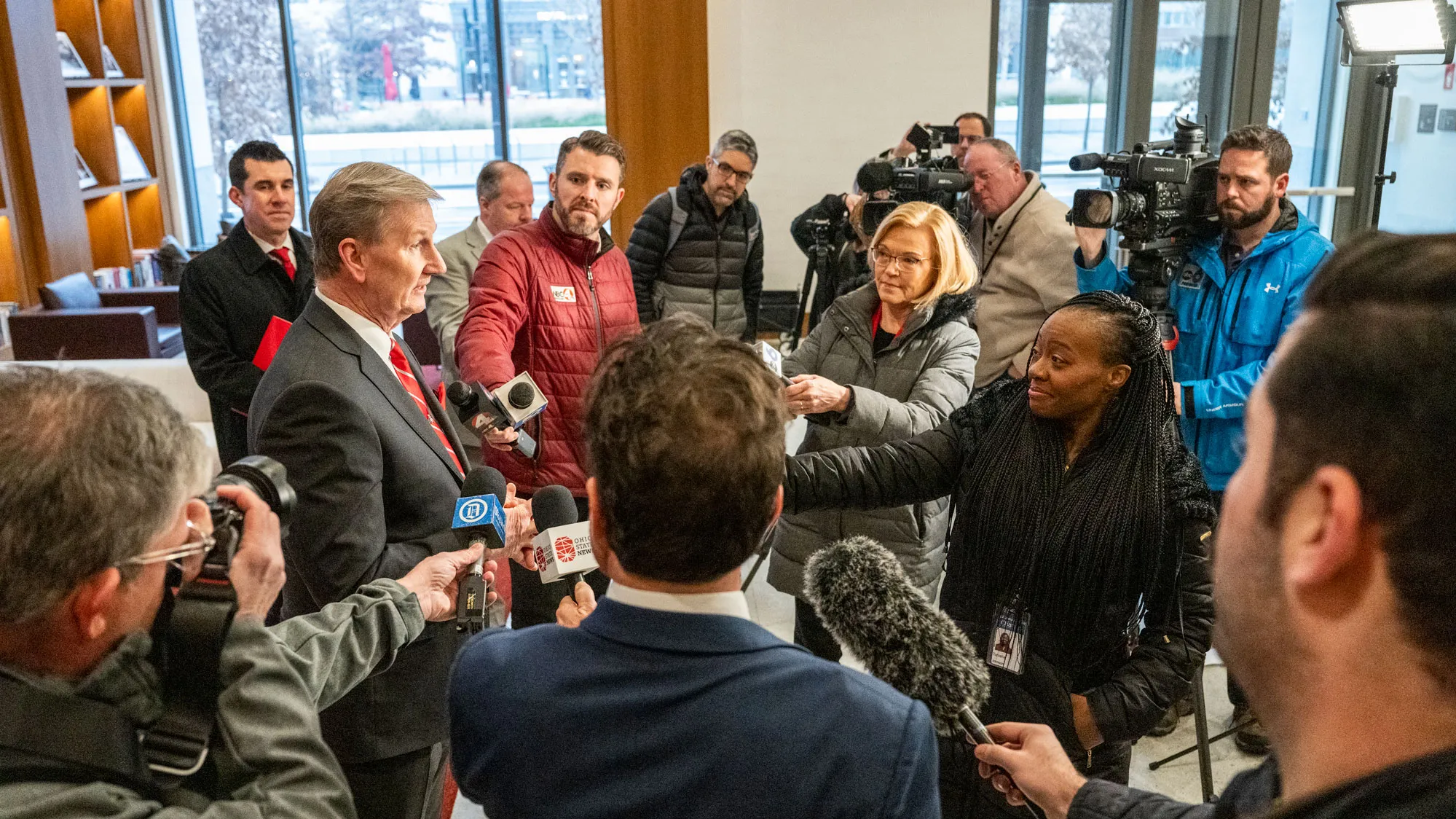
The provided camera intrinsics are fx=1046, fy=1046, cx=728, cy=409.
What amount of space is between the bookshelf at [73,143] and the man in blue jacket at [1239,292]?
6.02 m

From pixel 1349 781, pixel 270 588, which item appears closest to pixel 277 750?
pixel 270 588

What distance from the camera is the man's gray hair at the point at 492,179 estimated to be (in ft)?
13.0

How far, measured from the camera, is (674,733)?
835mm

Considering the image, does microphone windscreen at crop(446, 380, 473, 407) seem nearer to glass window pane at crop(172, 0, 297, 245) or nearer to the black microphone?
the black microphone

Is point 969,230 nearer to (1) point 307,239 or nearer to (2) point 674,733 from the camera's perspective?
(1) point 307,239

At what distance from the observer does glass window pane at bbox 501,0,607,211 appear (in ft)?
26.6

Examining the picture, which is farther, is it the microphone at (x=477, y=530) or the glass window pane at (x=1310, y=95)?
the glass window pane at (x=1310, y=95)

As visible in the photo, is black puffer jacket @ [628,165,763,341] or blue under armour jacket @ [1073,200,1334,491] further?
black puffer jacket @ [628,165,763,341]

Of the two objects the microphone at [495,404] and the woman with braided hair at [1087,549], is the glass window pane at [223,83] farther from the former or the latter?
the woman with braided hair at [1087,549]

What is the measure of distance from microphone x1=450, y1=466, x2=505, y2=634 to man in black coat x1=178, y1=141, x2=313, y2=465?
1.62 m

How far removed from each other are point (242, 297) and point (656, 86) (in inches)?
195

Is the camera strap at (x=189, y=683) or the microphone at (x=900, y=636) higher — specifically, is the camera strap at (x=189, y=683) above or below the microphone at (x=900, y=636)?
above

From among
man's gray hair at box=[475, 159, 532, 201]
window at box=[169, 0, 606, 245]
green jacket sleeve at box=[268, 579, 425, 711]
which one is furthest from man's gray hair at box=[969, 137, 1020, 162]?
window at box=[169, 0, 606, 245]

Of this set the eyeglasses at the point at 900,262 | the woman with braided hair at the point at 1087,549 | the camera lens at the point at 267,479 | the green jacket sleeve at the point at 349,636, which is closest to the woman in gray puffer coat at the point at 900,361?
the eyeglasses at the point at 900,262
